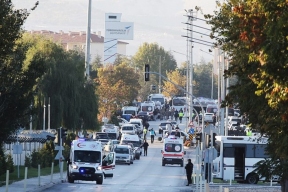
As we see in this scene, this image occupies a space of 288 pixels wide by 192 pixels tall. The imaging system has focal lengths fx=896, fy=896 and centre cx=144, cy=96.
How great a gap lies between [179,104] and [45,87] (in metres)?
76.4

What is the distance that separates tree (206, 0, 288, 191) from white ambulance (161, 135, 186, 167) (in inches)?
1750

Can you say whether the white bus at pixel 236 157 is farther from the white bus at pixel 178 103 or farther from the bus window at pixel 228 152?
the white bus at pixel 178 103

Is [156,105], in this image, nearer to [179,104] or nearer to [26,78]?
[179,104]

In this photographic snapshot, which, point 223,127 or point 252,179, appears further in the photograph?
point 223,127

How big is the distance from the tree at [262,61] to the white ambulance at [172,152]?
44.5m

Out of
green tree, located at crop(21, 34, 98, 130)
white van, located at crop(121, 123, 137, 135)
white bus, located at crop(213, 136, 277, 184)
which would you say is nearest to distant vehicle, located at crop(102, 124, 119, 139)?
white van, located at crop(121, 123, 137, 135)

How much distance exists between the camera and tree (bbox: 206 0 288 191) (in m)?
14.5

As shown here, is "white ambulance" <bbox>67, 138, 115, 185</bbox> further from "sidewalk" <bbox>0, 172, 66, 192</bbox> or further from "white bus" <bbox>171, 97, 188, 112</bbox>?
"white bus" <bbox>171, 97, 188, 112</bbox>

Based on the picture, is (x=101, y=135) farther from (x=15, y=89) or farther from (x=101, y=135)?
(x=15, y=89)

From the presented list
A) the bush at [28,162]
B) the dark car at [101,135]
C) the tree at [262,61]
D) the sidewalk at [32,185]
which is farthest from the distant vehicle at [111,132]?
the tree at [262,61]

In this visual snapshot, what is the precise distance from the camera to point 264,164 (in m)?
23.8

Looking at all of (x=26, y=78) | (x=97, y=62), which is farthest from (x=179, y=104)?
(x=26, y=78)

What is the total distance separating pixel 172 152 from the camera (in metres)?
69.9

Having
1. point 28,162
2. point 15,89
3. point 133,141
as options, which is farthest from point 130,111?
point 15,89
